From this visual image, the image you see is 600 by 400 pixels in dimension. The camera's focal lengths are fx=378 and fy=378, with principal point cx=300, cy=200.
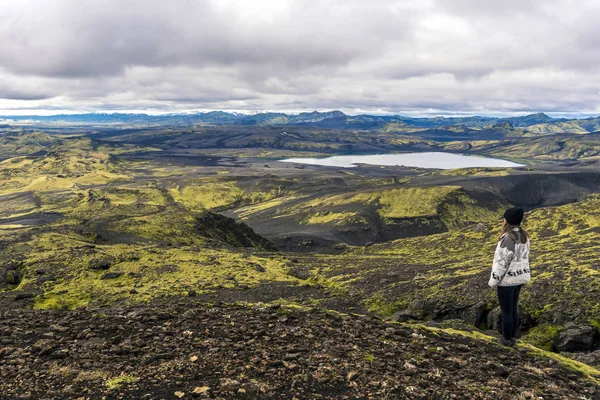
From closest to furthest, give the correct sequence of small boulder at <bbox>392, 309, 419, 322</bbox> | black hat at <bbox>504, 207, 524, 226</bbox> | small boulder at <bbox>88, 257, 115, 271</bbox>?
black hat at <bbox>504, 207, 524, 226</bbox>
small boulder at <bbox>392, 309, 419, 322</bbox>
small boulder at <bbox>88, 257, 115, 271</bbox>

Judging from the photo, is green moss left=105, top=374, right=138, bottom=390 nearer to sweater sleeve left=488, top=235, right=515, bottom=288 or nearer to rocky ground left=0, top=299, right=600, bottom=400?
rocky ground left=0, top=299, right=600, bottom=400

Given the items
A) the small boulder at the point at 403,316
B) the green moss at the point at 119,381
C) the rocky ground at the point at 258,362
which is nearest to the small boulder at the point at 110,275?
the rocky ground at the point at 258,362

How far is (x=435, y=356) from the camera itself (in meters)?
13.6

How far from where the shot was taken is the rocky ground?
35.3ft

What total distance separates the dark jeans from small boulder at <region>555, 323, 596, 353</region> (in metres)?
9.20

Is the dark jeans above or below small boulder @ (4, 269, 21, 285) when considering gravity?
above

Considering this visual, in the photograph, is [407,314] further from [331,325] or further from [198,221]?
[198,221]

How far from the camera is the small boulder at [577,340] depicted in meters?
21.3

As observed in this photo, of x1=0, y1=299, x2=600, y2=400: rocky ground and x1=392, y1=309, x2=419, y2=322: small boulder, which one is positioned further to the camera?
x1=392, y1=309, x2=419, y2=322: small boulder

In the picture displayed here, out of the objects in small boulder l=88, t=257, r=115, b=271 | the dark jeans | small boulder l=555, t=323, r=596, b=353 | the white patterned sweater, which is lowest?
small boulder l=88, t=257, r=115, b=271

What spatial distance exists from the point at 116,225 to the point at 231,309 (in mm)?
75477

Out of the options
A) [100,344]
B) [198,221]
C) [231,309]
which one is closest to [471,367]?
[231,309]

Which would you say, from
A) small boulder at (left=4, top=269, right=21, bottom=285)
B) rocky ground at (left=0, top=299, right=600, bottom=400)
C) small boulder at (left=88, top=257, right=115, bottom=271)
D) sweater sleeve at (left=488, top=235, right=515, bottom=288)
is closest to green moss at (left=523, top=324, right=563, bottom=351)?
rocky ground at (left=0, top=299, right=600, bottom=400)

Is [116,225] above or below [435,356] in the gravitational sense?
below
